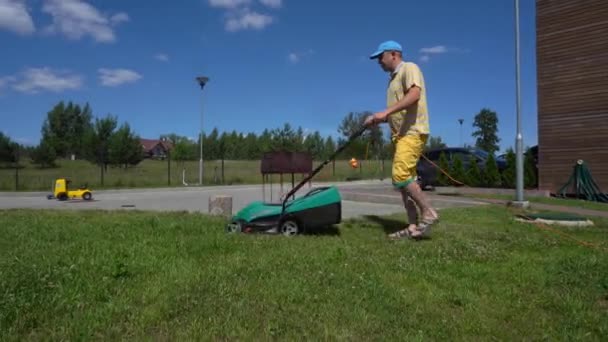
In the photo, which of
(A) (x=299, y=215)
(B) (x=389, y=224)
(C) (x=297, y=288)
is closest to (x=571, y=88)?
(B) (x=389, y=224)

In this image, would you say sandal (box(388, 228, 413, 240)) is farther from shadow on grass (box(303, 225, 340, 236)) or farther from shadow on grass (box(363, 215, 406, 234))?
shadow on grass (box(303, 225, 340, 236))

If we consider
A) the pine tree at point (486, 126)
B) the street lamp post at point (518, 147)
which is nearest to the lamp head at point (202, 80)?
the street lamp post at point (518, 147)

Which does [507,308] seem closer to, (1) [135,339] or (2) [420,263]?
(2) [420,263]

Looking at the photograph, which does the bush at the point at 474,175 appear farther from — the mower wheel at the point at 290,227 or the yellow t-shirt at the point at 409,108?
the mower wheel at the point at 290,227

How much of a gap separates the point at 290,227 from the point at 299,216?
0.17m

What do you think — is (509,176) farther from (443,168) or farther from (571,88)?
(571,88)

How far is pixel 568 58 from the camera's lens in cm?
1393

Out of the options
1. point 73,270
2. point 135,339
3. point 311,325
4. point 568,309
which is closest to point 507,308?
point 568,309

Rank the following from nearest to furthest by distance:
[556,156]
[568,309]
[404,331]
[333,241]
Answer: [404,331]
[568,309]
[333,241]
[556,156]

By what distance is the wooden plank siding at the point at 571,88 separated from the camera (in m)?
13.2

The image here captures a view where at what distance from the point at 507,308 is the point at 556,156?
1254cm

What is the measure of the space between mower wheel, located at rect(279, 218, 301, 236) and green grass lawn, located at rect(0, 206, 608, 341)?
1.24 ft

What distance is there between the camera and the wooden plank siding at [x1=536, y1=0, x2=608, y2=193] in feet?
43.5

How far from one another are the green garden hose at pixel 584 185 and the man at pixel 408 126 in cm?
966
